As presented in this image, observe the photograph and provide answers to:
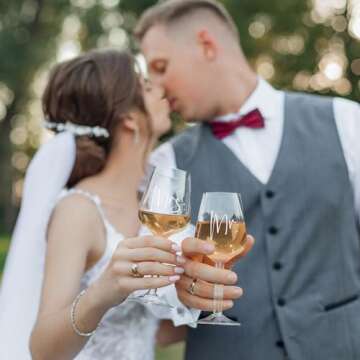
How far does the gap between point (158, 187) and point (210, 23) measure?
181 centimetres

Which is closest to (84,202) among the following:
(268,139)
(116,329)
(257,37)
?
(116,329)

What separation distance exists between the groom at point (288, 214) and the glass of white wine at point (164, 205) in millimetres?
850

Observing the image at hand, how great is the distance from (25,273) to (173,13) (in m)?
1.59

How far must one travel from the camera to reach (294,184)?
9.72 ft

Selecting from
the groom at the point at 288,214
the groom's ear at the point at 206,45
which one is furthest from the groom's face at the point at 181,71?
the groom at the point at 288,214

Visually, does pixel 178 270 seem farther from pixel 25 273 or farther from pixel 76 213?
pixel 25 273

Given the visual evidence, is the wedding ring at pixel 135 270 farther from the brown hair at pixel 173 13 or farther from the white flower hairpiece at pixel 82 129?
the brown hair at pixel 173 13

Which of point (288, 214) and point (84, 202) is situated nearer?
point (84, 202)

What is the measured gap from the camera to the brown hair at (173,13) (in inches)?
143

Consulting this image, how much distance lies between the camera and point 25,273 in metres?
2.87

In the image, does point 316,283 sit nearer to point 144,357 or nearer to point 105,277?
point 144,357

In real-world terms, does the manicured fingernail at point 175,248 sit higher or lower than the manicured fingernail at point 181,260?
higher

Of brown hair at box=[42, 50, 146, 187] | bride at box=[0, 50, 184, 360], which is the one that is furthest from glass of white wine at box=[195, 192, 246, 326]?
brown hair at box=[42, 50, 146, 187]

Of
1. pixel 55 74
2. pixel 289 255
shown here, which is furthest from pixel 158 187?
pixel 55 74
